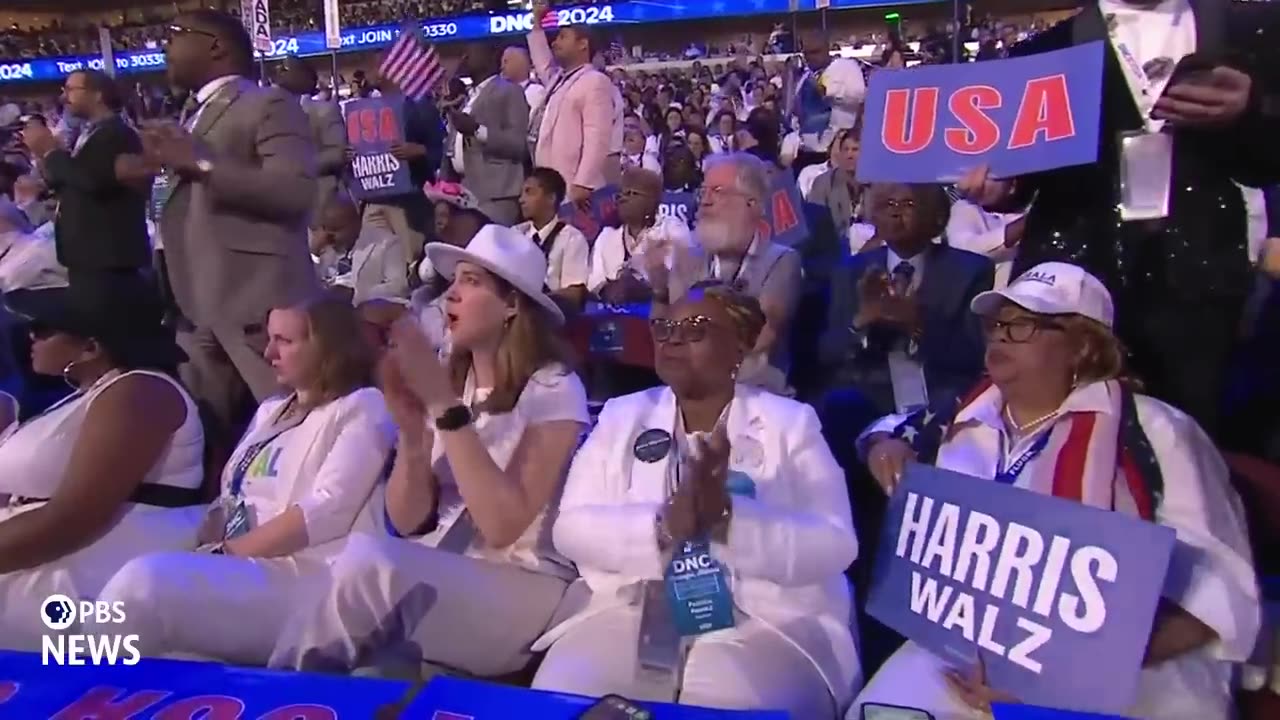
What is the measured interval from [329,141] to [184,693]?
4869 mm

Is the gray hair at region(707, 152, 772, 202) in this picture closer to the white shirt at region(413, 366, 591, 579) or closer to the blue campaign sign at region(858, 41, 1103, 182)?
the blue campaign sign at region(858, 41, 1103, 182)

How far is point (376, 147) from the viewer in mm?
5984

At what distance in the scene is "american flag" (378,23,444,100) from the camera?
6675mm

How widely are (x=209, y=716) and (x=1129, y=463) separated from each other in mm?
1519

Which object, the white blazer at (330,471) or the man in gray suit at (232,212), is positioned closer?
the white blazer at (330,471)

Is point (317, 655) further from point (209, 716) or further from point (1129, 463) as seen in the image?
point (1129, 463)

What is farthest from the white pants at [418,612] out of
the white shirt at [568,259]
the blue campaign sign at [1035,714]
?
the white shirt at [568,259]

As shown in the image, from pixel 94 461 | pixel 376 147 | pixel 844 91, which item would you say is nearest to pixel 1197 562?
pixel 94 461

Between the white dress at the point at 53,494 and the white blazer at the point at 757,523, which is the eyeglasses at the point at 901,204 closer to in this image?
the white blazer at the point at 757,523

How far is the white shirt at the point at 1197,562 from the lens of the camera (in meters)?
1.98

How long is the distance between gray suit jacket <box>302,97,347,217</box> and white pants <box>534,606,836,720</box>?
4.37m

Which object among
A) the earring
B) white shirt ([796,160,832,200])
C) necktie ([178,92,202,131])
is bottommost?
the earring

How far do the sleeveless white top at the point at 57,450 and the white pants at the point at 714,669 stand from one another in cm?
106

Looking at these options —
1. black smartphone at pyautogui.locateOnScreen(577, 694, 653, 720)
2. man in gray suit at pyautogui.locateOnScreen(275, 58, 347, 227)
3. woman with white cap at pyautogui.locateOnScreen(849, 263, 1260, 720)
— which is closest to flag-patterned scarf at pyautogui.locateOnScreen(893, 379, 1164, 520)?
woman with white cap at pyautogui.locateOnScreen(849, 263, 1260, 720)
